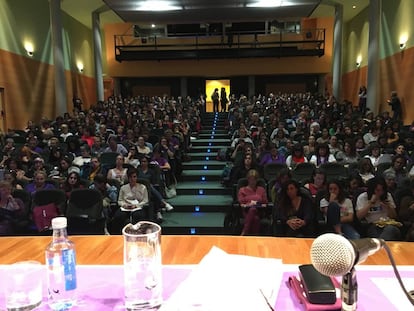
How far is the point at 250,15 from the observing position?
48.4 ft

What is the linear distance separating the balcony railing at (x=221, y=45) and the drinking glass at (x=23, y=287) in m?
17.0

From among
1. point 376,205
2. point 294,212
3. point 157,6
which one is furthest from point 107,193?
point 157,6

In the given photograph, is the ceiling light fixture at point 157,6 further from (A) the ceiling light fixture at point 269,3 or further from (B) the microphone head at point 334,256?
(B) the microphone head at point 334,256

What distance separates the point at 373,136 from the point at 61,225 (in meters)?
8.50

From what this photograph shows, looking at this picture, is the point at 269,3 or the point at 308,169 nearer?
the point at 308,169

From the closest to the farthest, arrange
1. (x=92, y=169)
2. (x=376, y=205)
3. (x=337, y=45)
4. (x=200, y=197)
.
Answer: (x=376, y=205), (x=92, y=169), (x=200, y=197), (x=337, y=45)

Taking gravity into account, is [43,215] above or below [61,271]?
below

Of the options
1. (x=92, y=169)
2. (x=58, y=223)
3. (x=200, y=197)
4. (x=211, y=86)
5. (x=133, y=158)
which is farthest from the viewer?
(x=211, y=86)

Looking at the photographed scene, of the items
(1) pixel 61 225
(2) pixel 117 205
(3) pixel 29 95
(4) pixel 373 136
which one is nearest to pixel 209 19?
(3) pixel 29 95

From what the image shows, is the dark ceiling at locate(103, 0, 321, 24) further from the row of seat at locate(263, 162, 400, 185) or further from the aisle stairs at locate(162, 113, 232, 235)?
the row of seat at locate(263, 162, 400, 185)

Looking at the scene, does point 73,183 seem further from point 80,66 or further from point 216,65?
point 216,65

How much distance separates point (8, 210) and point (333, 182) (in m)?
3.69

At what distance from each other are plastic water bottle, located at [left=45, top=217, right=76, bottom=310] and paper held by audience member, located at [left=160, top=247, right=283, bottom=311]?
0.31 m

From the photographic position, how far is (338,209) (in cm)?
422
